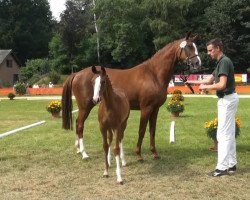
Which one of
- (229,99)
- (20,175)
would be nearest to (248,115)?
(229,99)

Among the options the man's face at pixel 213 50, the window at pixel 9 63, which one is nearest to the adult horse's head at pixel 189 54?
the man's face at pixel 213 50

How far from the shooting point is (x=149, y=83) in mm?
9000

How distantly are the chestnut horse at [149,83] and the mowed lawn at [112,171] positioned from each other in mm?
667

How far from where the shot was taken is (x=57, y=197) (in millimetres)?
6379

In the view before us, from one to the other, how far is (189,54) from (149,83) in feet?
3.36

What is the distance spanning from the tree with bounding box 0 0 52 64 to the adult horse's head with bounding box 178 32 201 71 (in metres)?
69.1

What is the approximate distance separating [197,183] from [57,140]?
5738 millimetres

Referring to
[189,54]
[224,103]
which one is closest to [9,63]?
[189,54]

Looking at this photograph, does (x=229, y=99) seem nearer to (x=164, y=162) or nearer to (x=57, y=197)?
(x=164, y=162)

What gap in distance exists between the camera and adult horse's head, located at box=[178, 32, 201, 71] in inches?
341

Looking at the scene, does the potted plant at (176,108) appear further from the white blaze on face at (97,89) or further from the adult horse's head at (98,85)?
the white blaze on face at (97,89)

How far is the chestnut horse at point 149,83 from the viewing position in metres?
8.88

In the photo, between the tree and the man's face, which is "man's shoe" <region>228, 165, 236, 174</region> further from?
the tree

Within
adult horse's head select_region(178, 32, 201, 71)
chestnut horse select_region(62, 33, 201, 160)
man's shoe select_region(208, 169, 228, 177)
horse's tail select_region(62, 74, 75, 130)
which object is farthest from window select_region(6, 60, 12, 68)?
man's shoe select_region(208, 169, 228, 177)
